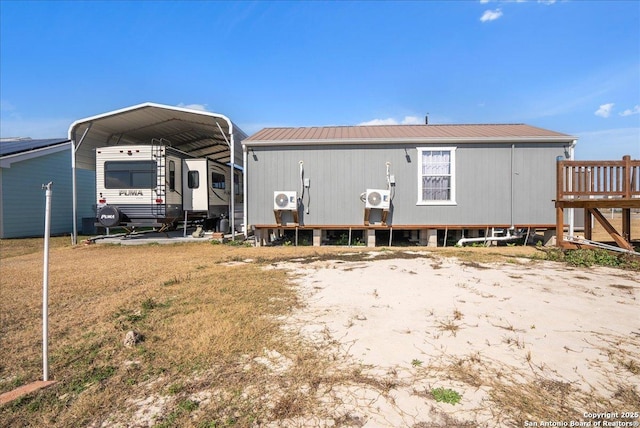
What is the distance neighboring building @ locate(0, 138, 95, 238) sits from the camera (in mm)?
13977

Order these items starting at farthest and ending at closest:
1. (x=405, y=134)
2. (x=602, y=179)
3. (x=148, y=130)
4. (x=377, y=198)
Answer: (x=148, y=130), (x=405, y=134), (x=377, y=198), (x=602, y=179)

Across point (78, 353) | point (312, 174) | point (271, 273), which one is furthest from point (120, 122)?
point (78, 353)

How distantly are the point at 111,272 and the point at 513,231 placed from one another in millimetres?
10365

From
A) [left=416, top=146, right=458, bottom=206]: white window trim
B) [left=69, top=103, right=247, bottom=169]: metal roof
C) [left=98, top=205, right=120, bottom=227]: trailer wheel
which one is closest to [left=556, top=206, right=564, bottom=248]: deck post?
[left=416, top=146, right=458, bottom=206]: white window trim

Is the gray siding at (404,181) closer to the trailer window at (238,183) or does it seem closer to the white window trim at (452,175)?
the white window trim at (452,175)

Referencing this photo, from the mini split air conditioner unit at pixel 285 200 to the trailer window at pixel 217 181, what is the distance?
15.1ft

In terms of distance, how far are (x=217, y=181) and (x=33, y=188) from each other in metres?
8.46

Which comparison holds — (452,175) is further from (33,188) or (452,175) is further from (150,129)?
(33,188)

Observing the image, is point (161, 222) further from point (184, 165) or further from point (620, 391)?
point (620, 391)

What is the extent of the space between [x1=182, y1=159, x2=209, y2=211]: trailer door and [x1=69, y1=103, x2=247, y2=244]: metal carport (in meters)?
1.30

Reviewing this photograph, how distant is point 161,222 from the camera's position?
37.2 feet

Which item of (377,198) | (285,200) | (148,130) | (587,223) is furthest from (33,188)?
(587,223)

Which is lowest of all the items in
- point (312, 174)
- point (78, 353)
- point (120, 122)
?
point (78, 353)

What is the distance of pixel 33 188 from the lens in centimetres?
1514
